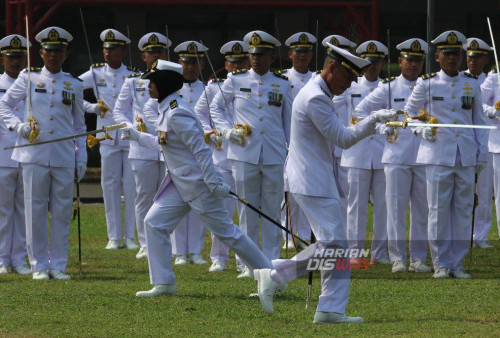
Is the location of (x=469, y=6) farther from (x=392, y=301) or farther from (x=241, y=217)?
(x=392, y=301)

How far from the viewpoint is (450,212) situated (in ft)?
45.2

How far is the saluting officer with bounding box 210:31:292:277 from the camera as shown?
13.6 m

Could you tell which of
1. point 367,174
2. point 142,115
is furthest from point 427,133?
point 142,115

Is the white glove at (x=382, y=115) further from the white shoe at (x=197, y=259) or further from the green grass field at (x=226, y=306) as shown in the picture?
the white shoe at (x=197, y=259)

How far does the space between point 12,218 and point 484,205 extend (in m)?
6.10

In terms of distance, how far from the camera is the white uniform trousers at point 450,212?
44.4 ft

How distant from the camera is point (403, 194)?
570 inches

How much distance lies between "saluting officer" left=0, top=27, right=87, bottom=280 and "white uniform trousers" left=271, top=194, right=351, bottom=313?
388cm

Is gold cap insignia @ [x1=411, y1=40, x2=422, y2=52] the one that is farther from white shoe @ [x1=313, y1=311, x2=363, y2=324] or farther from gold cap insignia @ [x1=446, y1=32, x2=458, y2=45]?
white shoe @ [x1=313, y1=311, x2=363, y2=324]

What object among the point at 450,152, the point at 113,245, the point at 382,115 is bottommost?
the point at 113,245

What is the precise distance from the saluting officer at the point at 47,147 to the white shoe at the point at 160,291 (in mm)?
1940

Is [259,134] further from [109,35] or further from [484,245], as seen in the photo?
[484,245]

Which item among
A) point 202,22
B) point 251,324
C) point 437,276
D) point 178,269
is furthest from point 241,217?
point 202,22

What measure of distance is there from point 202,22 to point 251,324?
16991 millimetres
